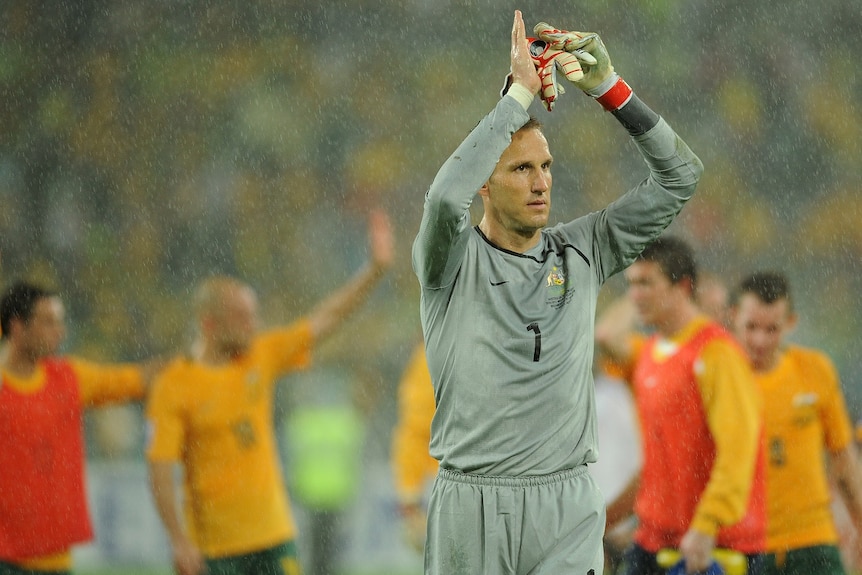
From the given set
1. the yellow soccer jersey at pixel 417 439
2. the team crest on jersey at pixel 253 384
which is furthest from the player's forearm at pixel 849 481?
the team crest on jersey at pixel 253 384

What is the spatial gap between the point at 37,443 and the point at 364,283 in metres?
1.77

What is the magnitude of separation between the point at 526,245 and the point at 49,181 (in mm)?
12450

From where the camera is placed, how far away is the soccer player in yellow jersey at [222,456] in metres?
6.54

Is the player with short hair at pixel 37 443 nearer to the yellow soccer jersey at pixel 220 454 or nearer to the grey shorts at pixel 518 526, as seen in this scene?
the yellow soccer jersey at pixel 220 454

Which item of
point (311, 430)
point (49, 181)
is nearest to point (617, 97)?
point (311, 430)

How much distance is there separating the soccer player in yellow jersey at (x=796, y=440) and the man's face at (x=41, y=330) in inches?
131

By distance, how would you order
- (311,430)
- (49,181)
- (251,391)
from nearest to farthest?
(251,391) < (311,430) < (49,181)

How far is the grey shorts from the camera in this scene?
3.65m

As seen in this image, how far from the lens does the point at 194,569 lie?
21.2ft

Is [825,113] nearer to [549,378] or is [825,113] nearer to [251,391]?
[251,391]

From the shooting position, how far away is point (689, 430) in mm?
5688

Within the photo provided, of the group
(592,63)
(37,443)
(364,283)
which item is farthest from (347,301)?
(592,63)

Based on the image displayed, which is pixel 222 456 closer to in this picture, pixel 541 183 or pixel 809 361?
pixel 809 361

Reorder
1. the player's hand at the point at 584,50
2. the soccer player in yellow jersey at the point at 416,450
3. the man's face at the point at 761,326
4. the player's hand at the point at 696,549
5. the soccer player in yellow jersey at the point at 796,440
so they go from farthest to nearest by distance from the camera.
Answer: the soccer player in yellow jersey at the point at 416,450 → the man's face at the point at 761,326 → the soccer player in yellow jersey at the point at 796,440 → the player's hand at the point at 696,549 → the player's hand at the point at 584,50
